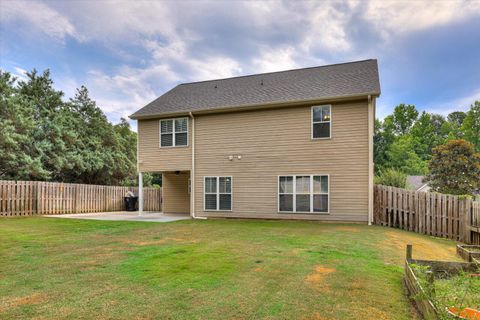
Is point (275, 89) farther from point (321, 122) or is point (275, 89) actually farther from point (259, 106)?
point (321, 122)

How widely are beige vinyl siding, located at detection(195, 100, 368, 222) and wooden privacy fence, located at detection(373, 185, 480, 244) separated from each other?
79cm

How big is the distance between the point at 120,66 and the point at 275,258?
1751cm

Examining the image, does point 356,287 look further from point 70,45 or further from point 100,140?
point 100,140

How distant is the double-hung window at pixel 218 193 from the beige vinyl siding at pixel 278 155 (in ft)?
0.77

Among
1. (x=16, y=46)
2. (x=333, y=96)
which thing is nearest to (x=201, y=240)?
(x=333, y=96)

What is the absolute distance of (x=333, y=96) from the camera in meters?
11.4

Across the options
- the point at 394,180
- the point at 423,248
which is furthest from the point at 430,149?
the point at 423,248

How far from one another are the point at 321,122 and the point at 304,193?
113 inches

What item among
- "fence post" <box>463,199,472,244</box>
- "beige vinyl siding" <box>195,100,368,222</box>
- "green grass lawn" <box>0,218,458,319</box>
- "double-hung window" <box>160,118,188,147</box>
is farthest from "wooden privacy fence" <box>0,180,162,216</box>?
"fence post" <box>463,199,472,244</box>

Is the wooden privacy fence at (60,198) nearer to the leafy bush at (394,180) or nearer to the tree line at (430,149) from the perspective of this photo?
the leafy bush at (394,180)

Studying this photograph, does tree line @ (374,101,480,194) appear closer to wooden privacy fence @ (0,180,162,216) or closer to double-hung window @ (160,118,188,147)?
double-hung window @ (160,118,188,147)

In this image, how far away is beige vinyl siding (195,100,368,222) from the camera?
11359 mm

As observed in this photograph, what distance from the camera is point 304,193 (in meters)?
12.0

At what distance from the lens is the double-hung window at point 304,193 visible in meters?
11.7
